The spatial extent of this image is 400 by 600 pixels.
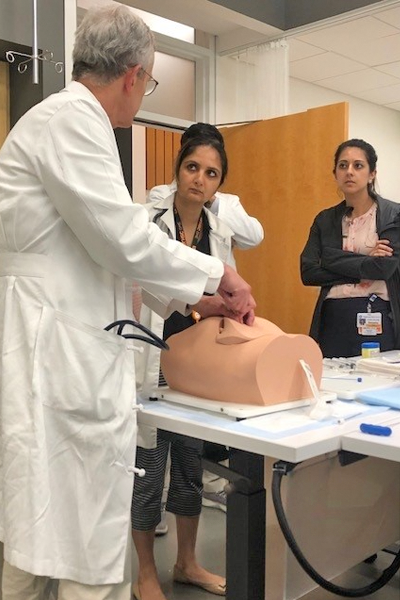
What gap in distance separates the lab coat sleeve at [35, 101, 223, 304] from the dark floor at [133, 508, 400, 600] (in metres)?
1.10

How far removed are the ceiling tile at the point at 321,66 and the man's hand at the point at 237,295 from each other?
366cm

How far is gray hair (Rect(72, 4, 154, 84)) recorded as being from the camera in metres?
1.23

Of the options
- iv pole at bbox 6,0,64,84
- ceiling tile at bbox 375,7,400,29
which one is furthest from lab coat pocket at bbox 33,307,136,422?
ceiling tile at bbox 375,7,400,29

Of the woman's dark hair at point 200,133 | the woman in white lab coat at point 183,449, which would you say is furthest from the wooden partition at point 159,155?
the woman in white lab coat at point 183,449

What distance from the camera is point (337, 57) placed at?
184 inches

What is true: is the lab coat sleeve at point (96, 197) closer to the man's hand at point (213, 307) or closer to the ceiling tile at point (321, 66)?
the man's hand at point (213, 307)

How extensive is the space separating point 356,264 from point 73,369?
1.44 metres

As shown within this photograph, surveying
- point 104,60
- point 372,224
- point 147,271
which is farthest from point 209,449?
point 372,224

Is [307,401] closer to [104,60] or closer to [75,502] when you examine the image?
[75,502]

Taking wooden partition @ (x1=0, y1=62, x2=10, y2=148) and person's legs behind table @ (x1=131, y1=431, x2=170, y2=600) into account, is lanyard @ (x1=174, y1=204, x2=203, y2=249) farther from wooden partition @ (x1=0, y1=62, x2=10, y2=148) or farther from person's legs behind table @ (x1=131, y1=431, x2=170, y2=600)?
wooden partition @ (x1=0, y1=62, x2=10, y2=148)

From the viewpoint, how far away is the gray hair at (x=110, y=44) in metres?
1.23

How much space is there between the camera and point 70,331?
119cm

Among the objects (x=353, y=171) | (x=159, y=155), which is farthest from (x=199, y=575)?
(x=159, y=155)

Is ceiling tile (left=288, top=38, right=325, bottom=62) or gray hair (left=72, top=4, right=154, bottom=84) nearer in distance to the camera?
gray hair (left=72, top=4, right=154, bottom=84)
